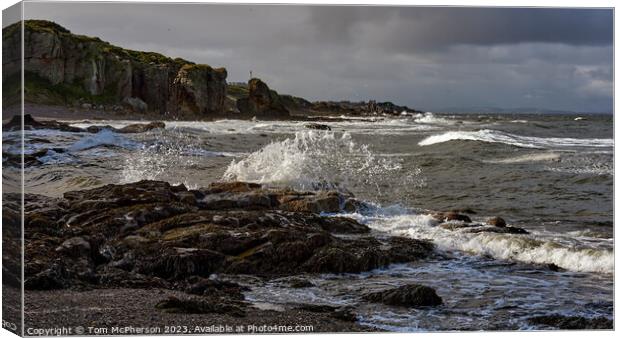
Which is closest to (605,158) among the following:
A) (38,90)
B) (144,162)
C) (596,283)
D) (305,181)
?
(596,283)

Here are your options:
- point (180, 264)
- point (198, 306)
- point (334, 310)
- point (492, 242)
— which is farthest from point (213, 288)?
point (492, 242)

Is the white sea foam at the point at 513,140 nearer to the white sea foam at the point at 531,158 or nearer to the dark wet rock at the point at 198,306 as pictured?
the white sea foam at the point at 531,158

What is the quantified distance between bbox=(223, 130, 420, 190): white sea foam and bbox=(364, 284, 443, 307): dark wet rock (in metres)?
1.22

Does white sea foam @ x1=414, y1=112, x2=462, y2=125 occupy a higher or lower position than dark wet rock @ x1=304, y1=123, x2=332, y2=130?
higher

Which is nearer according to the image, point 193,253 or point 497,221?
point 193,253

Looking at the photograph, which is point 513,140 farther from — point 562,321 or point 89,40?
point 89,40

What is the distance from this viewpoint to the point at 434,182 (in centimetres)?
984

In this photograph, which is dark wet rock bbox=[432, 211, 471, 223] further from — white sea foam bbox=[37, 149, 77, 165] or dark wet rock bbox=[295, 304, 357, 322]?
white sea foam bbox=[37, 149, 77, 165]

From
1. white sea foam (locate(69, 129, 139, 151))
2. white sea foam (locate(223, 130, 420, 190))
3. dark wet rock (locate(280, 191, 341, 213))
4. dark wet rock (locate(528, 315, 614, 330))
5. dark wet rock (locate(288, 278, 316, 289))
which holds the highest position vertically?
white sea foam (locate(69, 129, 139, 151))

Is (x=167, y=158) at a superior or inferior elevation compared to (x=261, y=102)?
inferior

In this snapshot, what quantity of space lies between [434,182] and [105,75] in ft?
11.3

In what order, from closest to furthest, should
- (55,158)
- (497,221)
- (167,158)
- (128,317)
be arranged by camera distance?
(128,317) < (55,158) < (167,158) < (497,221)

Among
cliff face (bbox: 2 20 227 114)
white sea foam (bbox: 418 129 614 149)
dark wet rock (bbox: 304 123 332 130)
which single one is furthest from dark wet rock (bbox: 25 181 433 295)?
white sea foam (bbox: 418 129 614 149)

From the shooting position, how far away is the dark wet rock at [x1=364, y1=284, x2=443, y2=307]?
29.4ft
